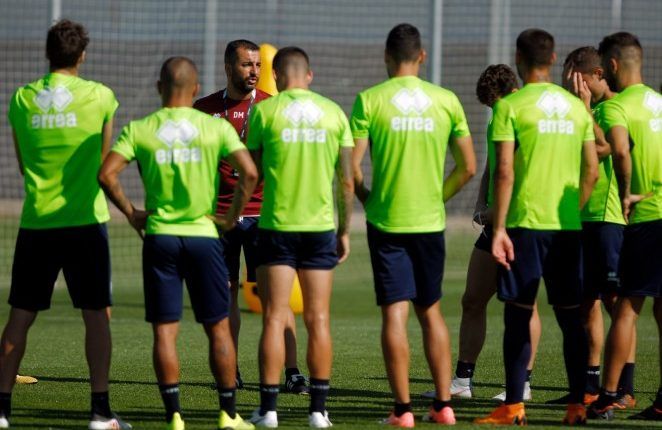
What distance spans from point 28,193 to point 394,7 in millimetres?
14916

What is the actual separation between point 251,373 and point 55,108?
10.9ft

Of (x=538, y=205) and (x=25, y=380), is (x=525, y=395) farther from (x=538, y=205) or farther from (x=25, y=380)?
(x=25, y=380)

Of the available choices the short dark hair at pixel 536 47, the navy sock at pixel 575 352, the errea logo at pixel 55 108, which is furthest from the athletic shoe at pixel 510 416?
the errea logo at pixel 55 108

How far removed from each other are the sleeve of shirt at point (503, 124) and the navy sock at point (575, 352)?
3.57ft

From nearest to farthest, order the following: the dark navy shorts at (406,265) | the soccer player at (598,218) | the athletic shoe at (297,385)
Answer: the dark navy shorts at (406,265), the soccer player at (598,218), the athletic shoe at (297,385)

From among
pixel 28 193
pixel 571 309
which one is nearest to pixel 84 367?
pixel 28 193

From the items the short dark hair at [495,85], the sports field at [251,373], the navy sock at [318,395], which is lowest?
the sports field at [251,373]

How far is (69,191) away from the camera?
6781 millimetres

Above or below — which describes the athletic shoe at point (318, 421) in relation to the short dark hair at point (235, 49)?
below

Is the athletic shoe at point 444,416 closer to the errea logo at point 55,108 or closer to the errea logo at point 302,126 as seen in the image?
the errea logo at point 302,126

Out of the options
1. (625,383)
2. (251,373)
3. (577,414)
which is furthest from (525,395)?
(251,373)

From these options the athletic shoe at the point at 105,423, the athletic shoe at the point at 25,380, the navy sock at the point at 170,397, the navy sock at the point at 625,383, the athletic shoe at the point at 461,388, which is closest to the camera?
the navy sock at the point at 170,397

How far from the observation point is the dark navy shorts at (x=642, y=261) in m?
7.42

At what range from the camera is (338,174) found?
22.6 feet
